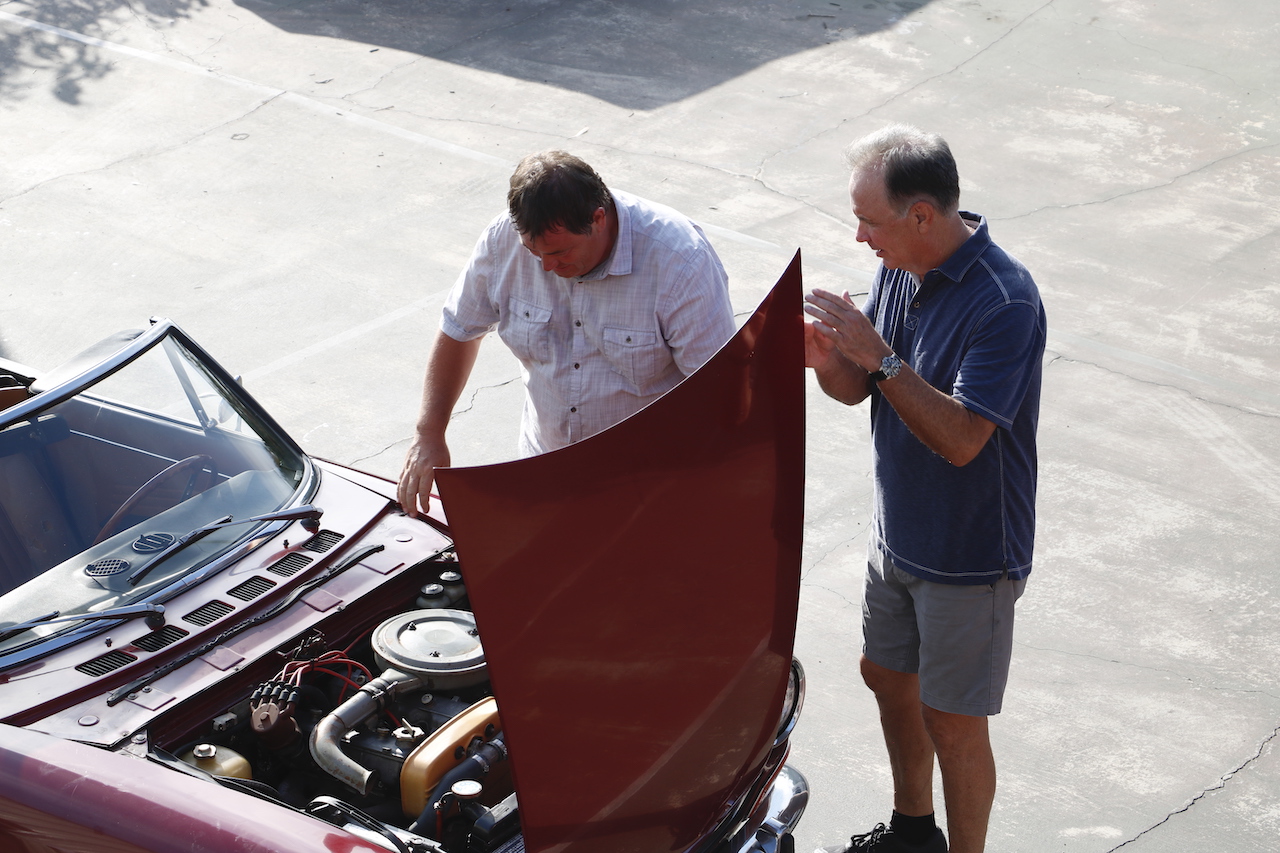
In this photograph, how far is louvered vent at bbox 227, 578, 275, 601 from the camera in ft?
10.7

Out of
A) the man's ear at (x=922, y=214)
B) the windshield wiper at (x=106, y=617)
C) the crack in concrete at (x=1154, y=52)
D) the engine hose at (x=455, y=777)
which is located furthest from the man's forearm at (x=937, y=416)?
the crack in concrete at (x=1154, y=52)

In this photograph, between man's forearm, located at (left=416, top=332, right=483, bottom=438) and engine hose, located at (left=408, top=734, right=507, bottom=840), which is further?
man's forearm, located at (left=416, top=332, right=483, bottom=438)

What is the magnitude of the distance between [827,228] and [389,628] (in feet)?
18.6

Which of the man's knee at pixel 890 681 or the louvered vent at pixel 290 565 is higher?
the louvered vent at pixel 290 565

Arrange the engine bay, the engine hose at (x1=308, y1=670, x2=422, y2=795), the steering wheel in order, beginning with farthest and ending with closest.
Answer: the steering wheel
the engine hose at (x1=308, y1=670, x2=422, y2=795)
the engine bay

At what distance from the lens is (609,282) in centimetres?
335

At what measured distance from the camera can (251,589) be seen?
10.8ft

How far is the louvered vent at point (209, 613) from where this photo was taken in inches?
124

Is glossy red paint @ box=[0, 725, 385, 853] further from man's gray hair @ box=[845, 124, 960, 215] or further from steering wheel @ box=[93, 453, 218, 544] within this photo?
man's gray hair @ box=[845, 124, 960, 215]

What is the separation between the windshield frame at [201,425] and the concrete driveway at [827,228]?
1.77 m

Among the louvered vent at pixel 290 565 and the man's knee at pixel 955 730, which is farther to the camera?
the louvered vent at pixel 290 565

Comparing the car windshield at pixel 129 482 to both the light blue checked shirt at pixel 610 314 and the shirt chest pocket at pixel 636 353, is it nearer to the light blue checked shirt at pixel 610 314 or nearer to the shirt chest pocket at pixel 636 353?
the light blue checked shirt at pixel 610 314

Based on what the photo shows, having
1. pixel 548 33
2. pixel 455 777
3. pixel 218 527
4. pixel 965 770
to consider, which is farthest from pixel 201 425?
pixel 548 33

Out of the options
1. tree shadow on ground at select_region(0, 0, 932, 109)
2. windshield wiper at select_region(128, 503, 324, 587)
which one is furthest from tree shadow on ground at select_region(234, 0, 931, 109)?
windshield wiper at select_region(128, 503, 324, 587)
